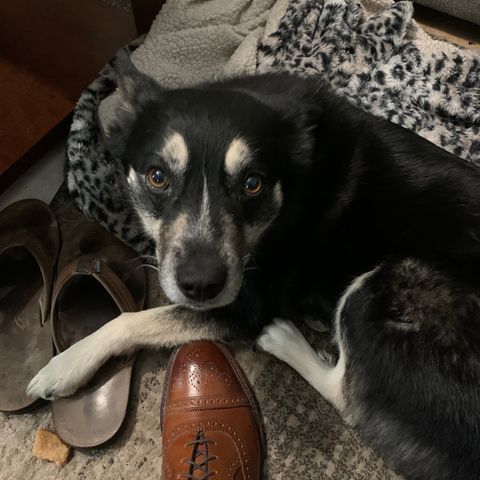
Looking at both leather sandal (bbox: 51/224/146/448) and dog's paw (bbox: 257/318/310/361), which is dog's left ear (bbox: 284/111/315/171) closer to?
dog's paw (bbox: 257/318/310/361)

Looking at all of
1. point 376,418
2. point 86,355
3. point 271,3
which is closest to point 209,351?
point 86,355

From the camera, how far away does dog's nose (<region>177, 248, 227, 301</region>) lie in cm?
133

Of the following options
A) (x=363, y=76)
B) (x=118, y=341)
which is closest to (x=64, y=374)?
(x=118, y=341)

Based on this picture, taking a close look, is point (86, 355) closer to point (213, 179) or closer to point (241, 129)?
point (213, 179)

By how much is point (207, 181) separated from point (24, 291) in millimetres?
990

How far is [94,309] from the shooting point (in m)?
1.94

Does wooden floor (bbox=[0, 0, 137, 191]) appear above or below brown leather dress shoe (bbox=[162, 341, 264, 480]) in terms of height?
above

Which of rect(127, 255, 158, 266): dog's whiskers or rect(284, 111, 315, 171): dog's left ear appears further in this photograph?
rect(127, 255, 158, 266): dog's whiskers

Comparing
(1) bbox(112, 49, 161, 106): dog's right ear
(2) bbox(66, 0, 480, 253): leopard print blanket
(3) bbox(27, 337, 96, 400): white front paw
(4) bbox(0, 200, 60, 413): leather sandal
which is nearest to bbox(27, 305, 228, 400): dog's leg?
(3) bbox(27, 337, 96, 400): white front paw

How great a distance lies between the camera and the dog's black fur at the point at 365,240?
1.40 metres

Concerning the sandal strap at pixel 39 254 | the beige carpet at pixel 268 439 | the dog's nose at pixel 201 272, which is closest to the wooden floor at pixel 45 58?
the sandal strap at pixel 39 254

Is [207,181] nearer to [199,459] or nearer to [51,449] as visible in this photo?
[199,459]

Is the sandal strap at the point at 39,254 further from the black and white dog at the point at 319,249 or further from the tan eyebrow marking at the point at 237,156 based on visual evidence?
the tan eyebrow marking at the point at 237,156

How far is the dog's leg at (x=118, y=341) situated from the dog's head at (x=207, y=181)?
341mm
